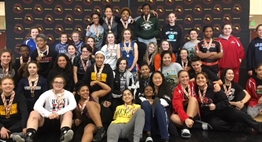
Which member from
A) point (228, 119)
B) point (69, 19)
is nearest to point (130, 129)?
point (228, 119)

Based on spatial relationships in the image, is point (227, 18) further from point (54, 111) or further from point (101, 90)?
point (54, 111)

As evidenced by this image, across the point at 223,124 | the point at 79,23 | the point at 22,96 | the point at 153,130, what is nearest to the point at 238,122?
the point at 223,124

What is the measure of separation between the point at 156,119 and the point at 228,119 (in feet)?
4.55

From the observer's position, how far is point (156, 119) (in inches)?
161

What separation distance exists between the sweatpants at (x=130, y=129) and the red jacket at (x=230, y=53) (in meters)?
3.26

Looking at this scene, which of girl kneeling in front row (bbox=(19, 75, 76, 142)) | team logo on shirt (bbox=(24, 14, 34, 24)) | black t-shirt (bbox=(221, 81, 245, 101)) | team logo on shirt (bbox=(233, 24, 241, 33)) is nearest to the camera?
girl kneeling in front row (bbox=(19, 75, 76, 142))

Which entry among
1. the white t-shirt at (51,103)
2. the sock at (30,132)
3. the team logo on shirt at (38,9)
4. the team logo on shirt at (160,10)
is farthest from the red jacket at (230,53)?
the team logo on shirt at (38,9)

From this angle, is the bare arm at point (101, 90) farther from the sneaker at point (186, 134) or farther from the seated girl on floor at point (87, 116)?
the sneaker at point (186, 134)

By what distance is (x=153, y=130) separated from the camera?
427 cm

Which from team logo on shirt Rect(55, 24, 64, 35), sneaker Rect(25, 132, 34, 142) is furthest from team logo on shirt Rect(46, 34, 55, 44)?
sneaker Rect(25, 132, 34, 142)

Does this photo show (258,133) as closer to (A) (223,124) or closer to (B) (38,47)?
(A) (223,124)

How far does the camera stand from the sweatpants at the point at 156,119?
392cm

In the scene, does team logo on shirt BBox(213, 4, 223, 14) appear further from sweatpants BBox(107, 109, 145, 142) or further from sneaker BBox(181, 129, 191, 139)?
sweatpants BBox(107, 109, 145, 142)

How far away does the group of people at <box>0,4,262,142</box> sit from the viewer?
4043 mm
